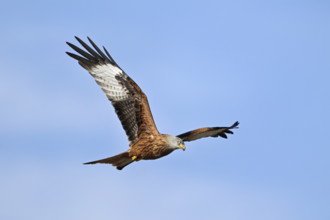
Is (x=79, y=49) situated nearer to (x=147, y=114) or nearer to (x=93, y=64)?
(x=93, y=64)

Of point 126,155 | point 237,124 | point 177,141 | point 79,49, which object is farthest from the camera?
point 237,124

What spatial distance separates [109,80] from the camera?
39.2 ft

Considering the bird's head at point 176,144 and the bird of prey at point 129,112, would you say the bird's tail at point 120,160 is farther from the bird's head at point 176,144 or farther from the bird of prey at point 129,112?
the bird's head at point 176,144

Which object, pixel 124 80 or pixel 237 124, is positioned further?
pixel 237 124

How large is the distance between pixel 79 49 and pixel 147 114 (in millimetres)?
2484

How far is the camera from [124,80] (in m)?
11.8

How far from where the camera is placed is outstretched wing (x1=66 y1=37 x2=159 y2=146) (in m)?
11.3

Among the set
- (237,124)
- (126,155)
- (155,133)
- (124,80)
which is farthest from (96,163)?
(237,124)

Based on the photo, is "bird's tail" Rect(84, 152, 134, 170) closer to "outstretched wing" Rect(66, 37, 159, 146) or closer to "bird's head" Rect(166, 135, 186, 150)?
"outstretched wing" Rect(66, 37, 159, 146)

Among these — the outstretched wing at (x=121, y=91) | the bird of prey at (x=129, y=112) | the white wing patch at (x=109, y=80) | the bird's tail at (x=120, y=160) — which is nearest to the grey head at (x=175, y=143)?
the bird of prey at (x=129, y=112)

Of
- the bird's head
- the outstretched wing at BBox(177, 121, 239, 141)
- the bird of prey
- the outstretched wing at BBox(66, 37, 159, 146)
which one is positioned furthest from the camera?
the outstretched wing at BBox(177, 121, 239, 141)

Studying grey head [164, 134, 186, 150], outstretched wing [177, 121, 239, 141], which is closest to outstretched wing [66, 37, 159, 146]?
grey head [164, 134, 186, 150]

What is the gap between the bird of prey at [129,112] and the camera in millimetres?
10797

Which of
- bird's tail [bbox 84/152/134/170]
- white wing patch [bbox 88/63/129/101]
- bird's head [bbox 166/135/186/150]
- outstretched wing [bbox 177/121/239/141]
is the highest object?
white wing patch [bbox 88/63/129/101]
